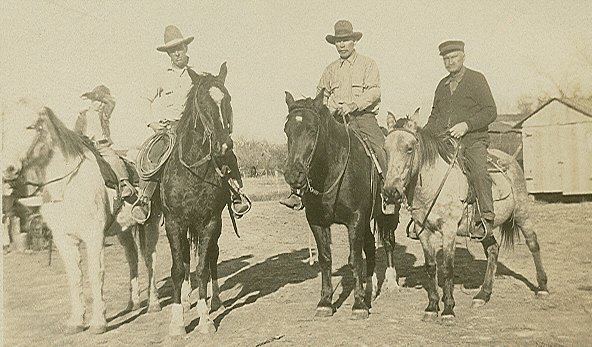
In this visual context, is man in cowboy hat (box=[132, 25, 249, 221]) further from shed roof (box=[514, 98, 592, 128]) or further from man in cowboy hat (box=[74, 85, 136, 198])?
shed roof (box=[514, 98, 592, 128])

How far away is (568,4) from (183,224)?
349 centimetres

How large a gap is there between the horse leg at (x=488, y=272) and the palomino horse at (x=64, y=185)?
2765mm

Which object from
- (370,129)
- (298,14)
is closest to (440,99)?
(370,129)

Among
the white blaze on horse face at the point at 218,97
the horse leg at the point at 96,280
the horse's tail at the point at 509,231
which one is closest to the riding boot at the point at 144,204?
the horse leg at the point at 96,280

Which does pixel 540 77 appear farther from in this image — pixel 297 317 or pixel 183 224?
pixel 183 224

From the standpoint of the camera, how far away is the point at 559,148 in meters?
5.26

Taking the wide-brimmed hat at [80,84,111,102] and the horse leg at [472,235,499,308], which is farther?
the wide-brimmed hat at [80,84,111,102]

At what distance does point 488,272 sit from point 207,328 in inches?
87.5

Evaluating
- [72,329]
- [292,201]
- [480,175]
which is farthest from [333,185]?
[72,329]

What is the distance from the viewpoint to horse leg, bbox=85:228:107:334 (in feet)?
13.9

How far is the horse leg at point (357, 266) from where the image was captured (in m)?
4.30

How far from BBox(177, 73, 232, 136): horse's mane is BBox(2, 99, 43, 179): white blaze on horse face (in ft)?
3.41

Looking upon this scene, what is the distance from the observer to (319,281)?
5059mm

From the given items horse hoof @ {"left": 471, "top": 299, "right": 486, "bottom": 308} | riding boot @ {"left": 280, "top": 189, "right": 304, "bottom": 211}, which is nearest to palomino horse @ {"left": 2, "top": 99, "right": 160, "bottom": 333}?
riding boot @ {"left": 280, "top": 189, "right": 304, "bottom": 211}
